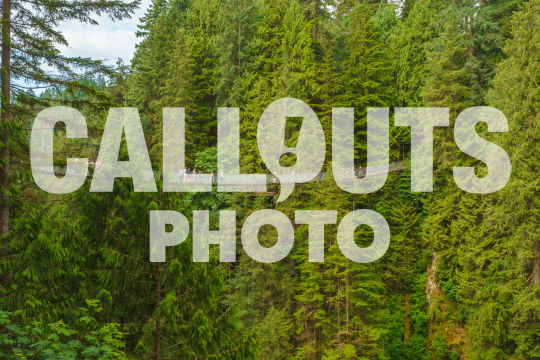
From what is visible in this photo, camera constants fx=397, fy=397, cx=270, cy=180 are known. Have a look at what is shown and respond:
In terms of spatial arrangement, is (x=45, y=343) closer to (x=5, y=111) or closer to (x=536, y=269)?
(x=5, y=111)

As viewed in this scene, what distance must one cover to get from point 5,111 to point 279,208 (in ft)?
51.6

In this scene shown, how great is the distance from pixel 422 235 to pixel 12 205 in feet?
66.8

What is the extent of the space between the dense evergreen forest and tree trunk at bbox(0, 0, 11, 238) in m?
0.03

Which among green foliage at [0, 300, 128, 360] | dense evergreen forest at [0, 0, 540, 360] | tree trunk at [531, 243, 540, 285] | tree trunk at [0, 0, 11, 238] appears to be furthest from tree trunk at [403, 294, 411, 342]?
tree trunk at [0, 0, 11, 238]

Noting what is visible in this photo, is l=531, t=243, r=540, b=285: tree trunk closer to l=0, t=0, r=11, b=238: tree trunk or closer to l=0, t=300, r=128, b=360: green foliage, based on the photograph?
l=0, t=300, r=128, b=360: green foliage

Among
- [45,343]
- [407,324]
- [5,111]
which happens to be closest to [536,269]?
[407,324]

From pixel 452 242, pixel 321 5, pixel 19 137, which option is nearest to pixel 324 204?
pixel 452 242

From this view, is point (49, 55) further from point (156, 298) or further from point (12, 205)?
point (156, 298)

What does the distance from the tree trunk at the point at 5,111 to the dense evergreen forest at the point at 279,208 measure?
0.10 ft

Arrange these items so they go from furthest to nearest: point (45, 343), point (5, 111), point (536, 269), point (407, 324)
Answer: point (407, 324) < point (536, 269) < point (5, 111) < point (45, 343)

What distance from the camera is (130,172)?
25.3 feet

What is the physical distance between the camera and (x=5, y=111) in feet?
23.8

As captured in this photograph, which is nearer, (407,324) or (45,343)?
(45,343)

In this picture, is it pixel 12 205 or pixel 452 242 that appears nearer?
pixel 12 205
